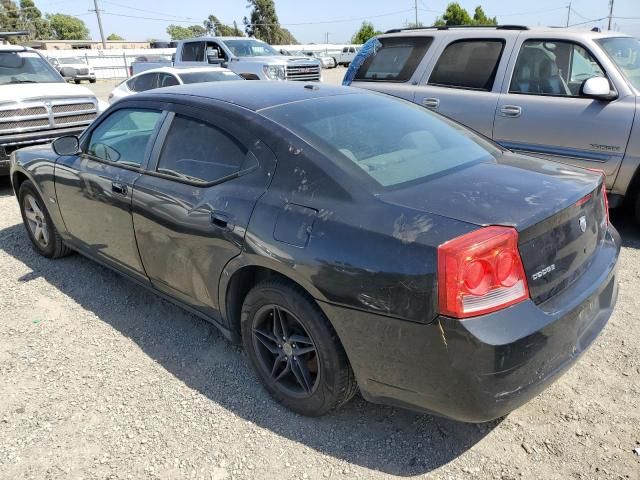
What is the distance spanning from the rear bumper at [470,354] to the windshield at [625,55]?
3.49 meters

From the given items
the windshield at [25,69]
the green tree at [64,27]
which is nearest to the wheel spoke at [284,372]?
the windshield at [25,69]

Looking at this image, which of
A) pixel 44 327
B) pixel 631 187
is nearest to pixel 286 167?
pixel 44 327

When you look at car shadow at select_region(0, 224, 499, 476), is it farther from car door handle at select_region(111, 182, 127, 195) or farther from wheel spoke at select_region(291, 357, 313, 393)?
car door handle at select_region(111, 182, 127, 195)

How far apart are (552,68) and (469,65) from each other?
836mm

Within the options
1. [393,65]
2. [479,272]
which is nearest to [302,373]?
[479,272]

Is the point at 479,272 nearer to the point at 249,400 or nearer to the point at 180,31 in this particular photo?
the point at 249,400

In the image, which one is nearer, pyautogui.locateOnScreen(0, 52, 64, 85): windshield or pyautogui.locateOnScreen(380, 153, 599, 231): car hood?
pyautogui.locateOnScreen(380, 153, 599, 231): car hood

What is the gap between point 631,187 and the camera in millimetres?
4906

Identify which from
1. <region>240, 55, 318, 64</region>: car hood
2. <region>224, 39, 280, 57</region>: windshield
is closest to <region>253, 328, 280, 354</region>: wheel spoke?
<region>240, 55, 318, 64</region>: car hood

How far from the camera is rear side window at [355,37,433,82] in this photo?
6029 mm

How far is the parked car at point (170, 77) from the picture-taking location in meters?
10.1

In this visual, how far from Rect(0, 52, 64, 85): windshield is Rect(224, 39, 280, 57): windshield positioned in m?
7.40

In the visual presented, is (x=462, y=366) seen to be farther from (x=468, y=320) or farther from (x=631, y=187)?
(x=631, y=187)

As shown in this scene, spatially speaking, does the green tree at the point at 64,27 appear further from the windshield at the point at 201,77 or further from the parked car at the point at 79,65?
the windshield at the point at 201,77
